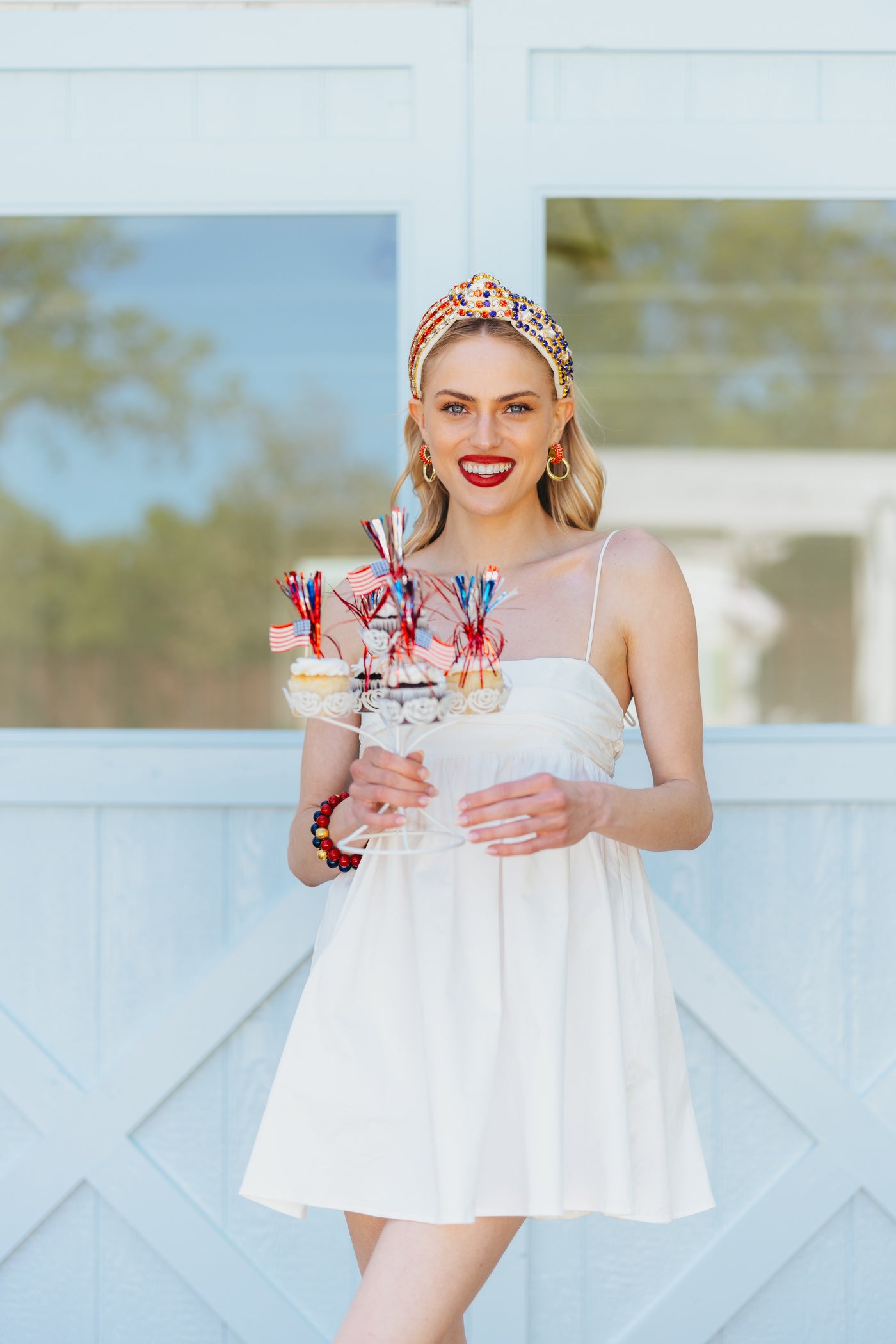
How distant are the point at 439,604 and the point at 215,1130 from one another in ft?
3.90

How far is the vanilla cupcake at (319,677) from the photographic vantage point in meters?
1.39

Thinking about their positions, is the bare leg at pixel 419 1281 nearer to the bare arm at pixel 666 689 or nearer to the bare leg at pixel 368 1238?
the bare leg at pixel 368 1238

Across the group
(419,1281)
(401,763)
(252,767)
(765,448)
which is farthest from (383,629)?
(765,448)

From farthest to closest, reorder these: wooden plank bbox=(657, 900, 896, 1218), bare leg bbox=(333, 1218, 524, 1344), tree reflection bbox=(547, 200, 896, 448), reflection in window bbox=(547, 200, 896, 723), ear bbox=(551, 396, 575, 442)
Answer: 1. reflection in window bbox=(547, 200, 896, 723)
2. tree reflection bbox=(547, 200, 896, 448)
3. wooden plank bbox=(657, 900, 896, 1218)
4. ear bbox=(551, 396, 575, 442)
5. bare leg bbox=(333, 1218, 524, 1344)

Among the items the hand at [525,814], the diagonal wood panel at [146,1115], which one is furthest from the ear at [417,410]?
the diagonal wood panel at [146,1115]

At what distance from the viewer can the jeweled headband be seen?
1691 millimetres

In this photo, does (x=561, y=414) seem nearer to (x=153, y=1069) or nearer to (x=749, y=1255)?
(x=153, y=1069)

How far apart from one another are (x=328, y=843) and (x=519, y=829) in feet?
1.31

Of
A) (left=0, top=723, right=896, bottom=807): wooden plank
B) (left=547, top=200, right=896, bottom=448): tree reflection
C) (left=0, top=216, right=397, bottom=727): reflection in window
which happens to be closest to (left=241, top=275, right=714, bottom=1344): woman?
(left=0, top=723, right=896, bottom=807): wooden plank

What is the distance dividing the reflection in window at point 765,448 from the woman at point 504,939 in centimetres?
394

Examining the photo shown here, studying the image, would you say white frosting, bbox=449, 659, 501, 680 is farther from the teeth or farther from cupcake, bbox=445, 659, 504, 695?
the teeth

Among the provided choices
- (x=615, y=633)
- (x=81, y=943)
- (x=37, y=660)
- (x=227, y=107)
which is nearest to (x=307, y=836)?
(x=615, y=633)

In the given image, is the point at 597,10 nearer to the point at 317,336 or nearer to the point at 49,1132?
the point at 49,1132

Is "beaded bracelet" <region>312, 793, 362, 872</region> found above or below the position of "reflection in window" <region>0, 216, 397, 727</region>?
below
